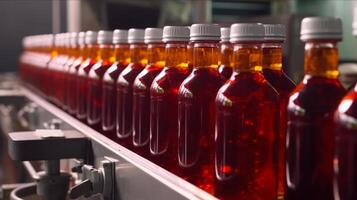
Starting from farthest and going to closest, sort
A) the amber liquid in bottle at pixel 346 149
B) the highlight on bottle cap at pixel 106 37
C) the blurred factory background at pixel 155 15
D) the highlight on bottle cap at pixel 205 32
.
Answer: the blurred factory background at pixel 155 15 < the highlight on bottle cap at pixel 106 37 < the highlight on bottle cap at pixel 205 32 < the amber liquid in bottle at pixel 346 149

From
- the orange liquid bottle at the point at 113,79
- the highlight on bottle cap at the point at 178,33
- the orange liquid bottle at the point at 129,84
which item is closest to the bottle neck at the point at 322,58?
the highlight on bottle cap at the point at 178,33

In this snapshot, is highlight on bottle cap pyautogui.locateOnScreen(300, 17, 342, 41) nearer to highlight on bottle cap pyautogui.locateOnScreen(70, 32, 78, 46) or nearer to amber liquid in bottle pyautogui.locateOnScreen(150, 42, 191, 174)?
amber liquid in bottle pyautogui.locateOnScreen(150, 42, 191, 174)

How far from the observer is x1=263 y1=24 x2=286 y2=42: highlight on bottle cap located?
0.77m

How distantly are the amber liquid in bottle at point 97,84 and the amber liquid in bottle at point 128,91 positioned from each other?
0.60 feet

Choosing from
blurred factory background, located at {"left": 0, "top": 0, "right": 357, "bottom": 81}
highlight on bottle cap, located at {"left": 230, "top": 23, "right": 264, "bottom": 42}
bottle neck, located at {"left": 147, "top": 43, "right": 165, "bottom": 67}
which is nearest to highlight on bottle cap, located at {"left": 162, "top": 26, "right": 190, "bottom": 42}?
bottle neck, located at {"left": 147, "top": 43, "right": 165, "bottom": 67}

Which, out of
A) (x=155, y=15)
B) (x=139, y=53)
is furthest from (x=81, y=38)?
(x=155, y=15)

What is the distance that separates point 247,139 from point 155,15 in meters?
2.16

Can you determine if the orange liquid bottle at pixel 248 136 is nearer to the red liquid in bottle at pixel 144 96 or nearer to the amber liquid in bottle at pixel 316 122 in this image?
the amber liquid in bottle at pixel 316 122

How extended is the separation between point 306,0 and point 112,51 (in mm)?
2661

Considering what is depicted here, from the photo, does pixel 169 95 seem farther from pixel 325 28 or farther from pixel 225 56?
pixel 325 28

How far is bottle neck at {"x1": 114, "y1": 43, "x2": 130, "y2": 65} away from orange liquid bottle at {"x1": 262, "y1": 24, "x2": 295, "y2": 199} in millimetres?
475

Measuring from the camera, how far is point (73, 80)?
160cm

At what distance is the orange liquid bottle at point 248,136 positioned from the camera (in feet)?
2.32

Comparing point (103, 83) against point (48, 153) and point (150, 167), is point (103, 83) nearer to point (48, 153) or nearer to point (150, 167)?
point (48, 153)
